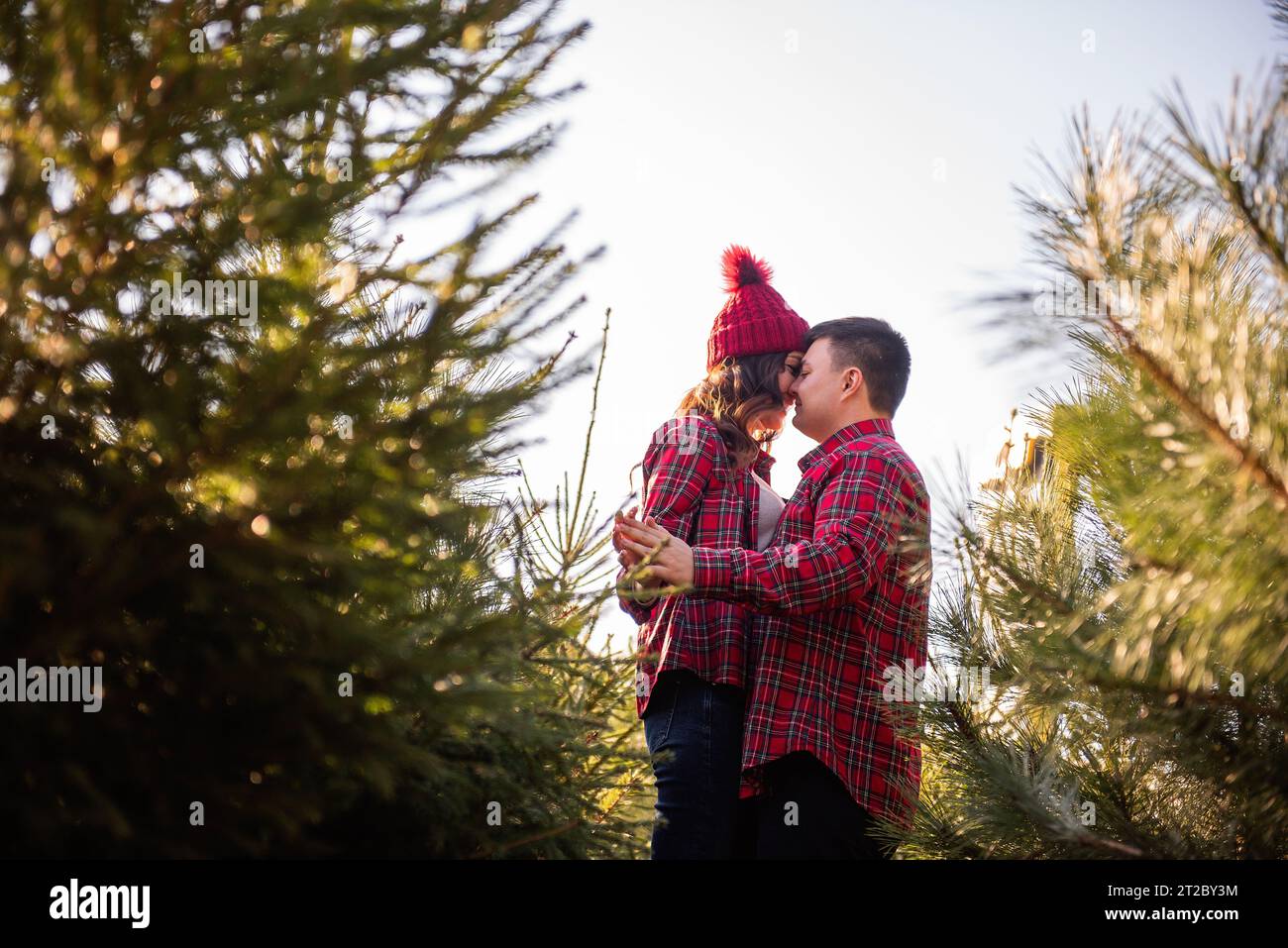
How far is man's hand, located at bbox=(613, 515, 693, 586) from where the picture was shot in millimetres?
2645

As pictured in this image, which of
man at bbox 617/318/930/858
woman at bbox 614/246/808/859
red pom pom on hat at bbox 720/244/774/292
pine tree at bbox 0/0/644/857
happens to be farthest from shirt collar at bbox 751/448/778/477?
pine tree at bbox 0/0/644/857

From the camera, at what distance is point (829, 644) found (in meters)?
3.01

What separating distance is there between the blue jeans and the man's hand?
17.3 inches

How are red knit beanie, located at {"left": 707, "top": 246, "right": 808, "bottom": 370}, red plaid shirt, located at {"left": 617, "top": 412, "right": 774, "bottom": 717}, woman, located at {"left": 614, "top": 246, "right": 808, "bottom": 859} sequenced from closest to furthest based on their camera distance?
woman, located at {"left": 614, "top": 246, "right": 808, "bottom": 859}, red plaid shirt, located at {"left": 617, "top": 412, "right": 774, "bottom": 717}, red knit beanie, located at {"left": 707, "top": 246, "right": 808, "bottom": 370}

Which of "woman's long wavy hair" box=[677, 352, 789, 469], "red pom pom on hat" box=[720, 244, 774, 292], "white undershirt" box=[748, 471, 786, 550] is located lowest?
"white undershirt" box=[748, 471, 786, 550]

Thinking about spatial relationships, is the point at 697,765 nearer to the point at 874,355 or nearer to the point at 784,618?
the point at 784,618

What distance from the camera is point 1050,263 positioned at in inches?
66.1

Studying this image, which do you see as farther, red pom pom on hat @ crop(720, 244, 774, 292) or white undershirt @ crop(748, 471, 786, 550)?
red pom pom on hat @ crop(720, 244, 774, 292)

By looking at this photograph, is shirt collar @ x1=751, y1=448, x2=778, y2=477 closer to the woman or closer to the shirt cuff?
the woman

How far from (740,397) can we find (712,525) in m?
0.55

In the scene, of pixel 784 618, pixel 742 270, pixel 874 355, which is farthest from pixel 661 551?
pixel 742 270

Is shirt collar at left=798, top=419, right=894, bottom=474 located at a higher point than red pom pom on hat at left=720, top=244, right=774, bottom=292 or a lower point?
lower
